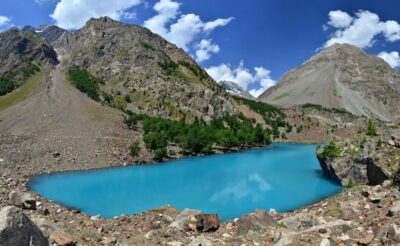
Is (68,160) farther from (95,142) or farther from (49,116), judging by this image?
(49,116)

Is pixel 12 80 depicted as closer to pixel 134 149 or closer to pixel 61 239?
pixel 134 149

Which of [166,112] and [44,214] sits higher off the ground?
[166,112]

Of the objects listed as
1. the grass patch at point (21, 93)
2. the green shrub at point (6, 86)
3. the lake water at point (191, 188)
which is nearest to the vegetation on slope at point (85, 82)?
the grass patch at point (21, 93)

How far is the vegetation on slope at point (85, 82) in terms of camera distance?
161 m

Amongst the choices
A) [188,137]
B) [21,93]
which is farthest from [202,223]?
[21,93]

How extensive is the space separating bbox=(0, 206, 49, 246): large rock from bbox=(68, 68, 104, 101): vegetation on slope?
149 metres

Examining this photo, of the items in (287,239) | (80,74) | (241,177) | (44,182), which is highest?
(80,74)

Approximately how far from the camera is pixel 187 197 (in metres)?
52.0

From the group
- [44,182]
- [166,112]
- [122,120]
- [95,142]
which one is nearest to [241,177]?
[44,182]

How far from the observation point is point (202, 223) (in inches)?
808

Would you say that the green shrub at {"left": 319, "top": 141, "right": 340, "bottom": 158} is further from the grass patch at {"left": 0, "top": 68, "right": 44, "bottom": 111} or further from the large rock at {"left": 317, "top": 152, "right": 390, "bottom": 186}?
the grass patch at {"left": 0, "top": 68, "right": 44, "bottom": 111}

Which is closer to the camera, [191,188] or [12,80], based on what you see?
[191,188]

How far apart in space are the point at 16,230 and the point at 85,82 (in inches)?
6706

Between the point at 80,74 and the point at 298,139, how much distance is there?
10704 cm
